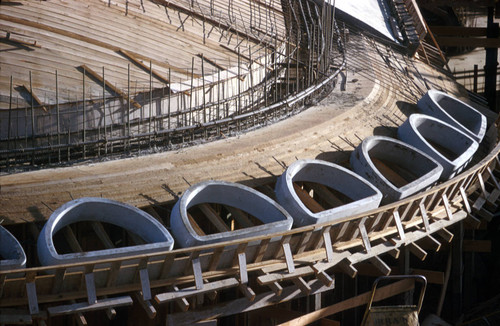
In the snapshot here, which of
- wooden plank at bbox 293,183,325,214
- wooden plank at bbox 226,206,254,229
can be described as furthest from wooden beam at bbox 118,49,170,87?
wooden plank at bbox 226,206,254,229

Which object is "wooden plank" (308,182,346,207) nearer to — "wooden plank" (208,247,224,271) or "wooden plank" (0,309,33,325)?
"wooden plank" (208,247,224,271)

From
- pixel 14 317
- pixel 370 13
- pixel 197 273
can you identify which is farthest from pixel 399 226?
pixel 370 13

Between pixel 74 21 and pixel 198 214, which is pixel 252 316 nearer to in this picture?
pixel 198 214


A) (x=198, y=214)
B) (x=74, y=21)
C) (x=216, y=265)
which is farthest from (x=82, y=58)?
(x=216, y=265)

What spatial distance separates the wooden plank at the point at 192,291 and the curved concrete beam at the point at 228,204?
91 centimetres

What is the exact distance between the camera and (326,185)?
21391mm

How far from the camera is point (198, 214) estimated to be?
808 inches

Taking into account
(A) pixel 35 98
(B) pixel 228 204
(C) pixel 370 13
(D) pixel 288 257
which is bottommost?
(D) pixel 288 257

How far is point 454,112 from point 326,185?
8450 mm

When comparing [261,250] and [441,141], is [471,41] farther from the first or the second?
[261,250]

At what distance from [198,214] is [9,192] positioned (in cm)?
487

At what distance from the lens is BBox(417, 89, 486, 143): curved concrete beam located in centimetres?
2586

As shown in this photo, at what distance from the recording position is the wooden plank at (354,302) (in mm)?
20375

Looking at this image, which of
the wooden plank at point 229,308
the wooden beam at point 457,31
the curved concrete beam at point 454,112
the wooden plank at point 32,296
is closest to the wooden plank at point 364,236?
the wooden plank at point 229,308
